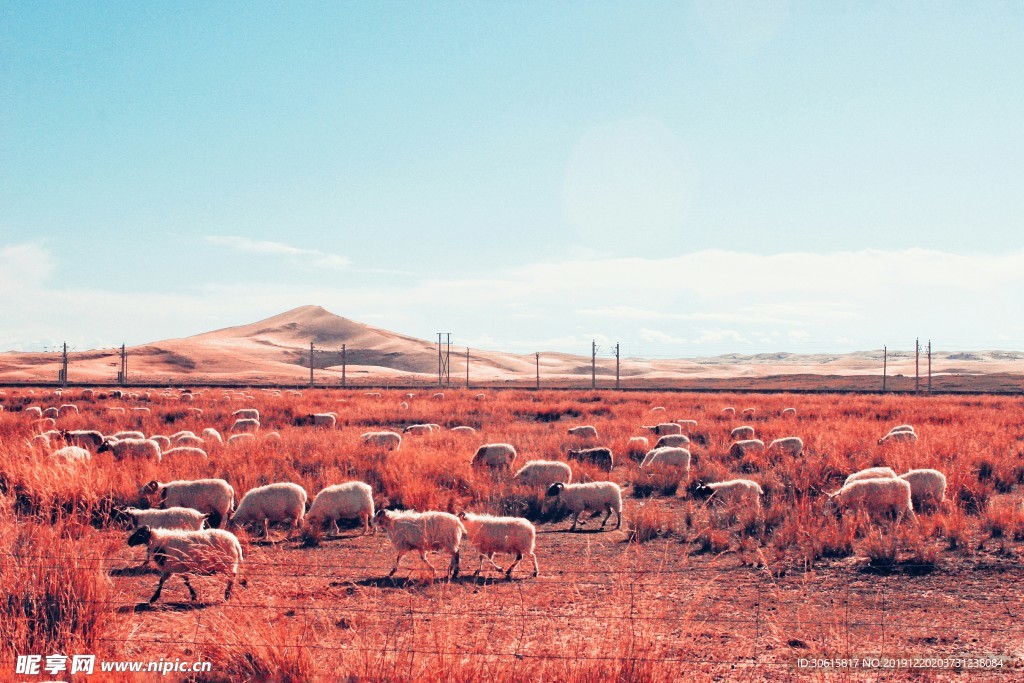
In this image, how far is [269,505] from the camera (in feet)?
34.6

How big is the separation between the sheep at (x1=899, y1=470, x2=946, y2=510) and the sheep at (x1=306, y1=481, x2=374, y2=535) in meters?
9.49

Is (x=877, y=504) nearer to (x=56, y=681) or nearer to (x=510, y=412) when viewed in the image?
(x=56, y=681)

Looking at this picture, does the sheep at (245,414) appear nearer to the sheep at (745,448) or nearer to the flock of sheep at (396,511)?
the flock of sheep at (396,511)

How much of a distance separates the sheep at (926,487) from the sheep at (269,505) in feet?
34.7

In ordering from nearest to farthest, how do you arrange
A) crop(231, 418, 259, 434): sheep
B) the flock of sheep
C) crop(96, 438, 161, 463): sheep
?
1. the flock of sheep
2. crop(96, 438, 161, 463): sheep
3. crop(231, 418, 259, 434): sheep

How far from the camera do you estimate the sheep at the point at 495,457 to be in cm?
1580

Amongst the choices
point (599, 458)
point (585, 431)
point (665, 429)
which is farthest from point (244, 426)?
point (665, 429)

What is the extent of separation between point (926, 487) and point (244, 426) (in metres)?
20.6

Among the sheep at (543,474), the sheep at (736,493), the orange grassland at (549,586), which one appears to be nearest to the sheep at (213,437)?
the orange grassland at (549,586)

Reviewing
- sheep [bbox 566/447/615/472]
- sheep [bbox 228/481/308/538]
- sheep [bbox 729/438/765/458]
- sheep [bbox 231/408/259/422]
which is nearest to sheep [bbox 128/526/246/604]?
sheep [bbox 228/481/308/538]

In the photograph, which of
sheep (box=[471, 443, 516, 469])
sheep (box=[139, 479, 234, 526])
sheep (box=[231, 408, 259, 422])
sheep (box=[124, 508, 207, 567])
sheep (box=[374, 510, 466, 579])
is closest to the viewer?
sheep (box=[374, 510, 466, 579])

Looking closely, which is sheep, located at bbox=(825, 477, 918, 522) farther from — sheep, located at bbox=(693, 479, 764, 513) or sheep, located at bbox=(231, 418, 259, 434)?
sheep, located at bbox=(231, 418, 259, 434)

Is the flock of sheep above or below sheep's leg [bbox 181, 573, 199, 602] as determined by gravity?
above

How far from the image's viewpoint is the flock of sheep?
7594 millimetres
